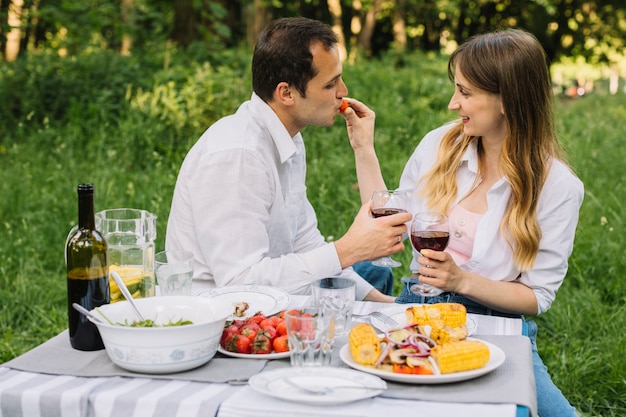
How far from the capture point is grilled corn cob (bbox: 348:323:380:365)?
1819 mm

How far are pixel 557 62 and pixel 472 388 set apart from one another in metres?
20.7

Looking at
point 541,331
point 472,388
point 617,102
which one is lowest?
point 541,331

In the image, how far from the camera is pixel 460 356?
5.79 feet

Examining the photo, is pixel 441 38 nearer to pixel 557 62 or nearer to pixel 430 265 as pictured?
pixel 557 62

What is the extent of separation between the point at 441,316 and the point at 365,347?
0.96 feet

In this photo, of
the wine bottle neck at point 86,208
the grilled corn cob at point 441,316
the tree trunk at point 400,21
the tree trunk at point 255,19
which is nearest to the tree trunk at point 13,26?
the tree trunk at point 255,19

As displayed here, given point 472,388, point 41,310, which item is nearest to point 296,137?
point 472,388

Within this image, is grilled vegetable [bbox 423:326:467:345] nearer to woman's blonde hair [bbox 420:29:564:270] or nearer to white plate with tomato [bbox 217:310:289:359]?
white plate with tomato [bbox 217:310:289:359]

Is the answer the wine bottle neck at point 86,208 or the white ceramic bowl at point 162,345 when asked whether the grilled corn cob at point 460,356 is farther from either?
the wine bottle neck at point 86,208

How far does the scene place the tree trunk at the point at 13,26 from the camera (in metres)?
8.62

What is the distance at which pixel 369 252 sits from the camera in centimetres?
260

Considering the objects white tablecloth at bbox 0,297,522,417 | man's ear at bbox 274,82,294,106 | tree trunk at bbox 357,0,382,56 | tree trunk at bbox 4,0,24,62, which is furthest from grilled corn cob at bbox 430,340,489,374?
tree trunk at bbox 357,0,382,56

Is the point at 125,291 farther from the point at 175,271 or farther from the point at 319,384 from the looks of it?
the point at 319,384

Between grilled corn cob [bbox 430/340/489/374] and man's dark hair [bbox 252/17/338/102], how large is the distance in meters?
1.52
